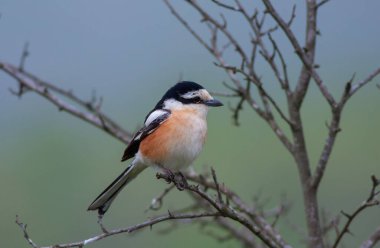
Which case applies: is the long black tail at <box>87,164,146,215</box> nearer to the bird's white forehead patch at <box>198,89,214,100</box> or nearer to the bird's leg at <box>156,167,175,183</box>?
the bird's leg at <box>156,167,175,183</box>

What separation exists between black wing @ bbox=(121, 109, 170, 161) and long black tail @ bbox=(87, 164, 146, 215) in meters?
0.11

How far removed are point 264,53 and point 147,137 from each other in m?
0.97

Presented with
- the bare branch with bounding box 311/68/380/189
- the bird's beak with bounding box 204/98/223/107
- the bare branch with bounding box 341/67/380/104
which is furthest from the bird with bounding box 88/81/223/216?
the bare branch with bounding box 341/67/380/104

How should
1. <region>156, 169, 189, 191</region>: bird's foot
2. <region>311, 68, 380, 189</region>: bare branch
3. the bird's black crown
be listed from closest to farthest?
<region>311, 68, 380, 189</region>: bare branch < <region>156, 169, 189, 191</region>: bird's foot < the bird's black crown

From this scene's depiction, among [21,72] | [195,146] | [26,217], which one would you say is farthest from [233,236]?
[26,217]

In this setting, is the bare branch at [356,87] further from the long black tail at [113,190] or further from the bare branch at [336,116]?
the long black tail at [113,190]


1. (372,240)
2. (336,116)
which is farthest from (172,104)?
(372,240)

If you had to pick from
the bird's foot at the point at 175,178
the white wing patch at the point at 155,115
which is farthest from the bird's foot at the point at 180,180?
the white wing patch at the point at 155,115

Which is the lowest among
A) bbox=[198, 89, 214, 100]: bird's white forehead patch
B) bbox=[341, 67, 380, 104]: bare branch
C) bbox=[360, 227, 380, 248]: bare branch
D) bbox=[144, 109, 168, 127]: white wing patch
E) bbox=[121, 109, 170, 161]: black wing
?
bbox=[360, 227, 380, 248]: bare branch

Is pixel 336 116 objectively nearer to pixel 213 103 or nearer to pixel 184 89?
pixel 213 103

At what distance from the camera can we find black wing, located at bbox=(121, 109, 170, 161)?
15.7ft

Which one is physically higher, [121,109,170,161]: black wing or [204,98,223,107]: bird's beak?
[204,98,223,107]: bird's beak

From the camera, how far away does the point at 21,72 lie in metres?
5.60

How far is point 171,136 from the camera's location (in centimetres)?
470
